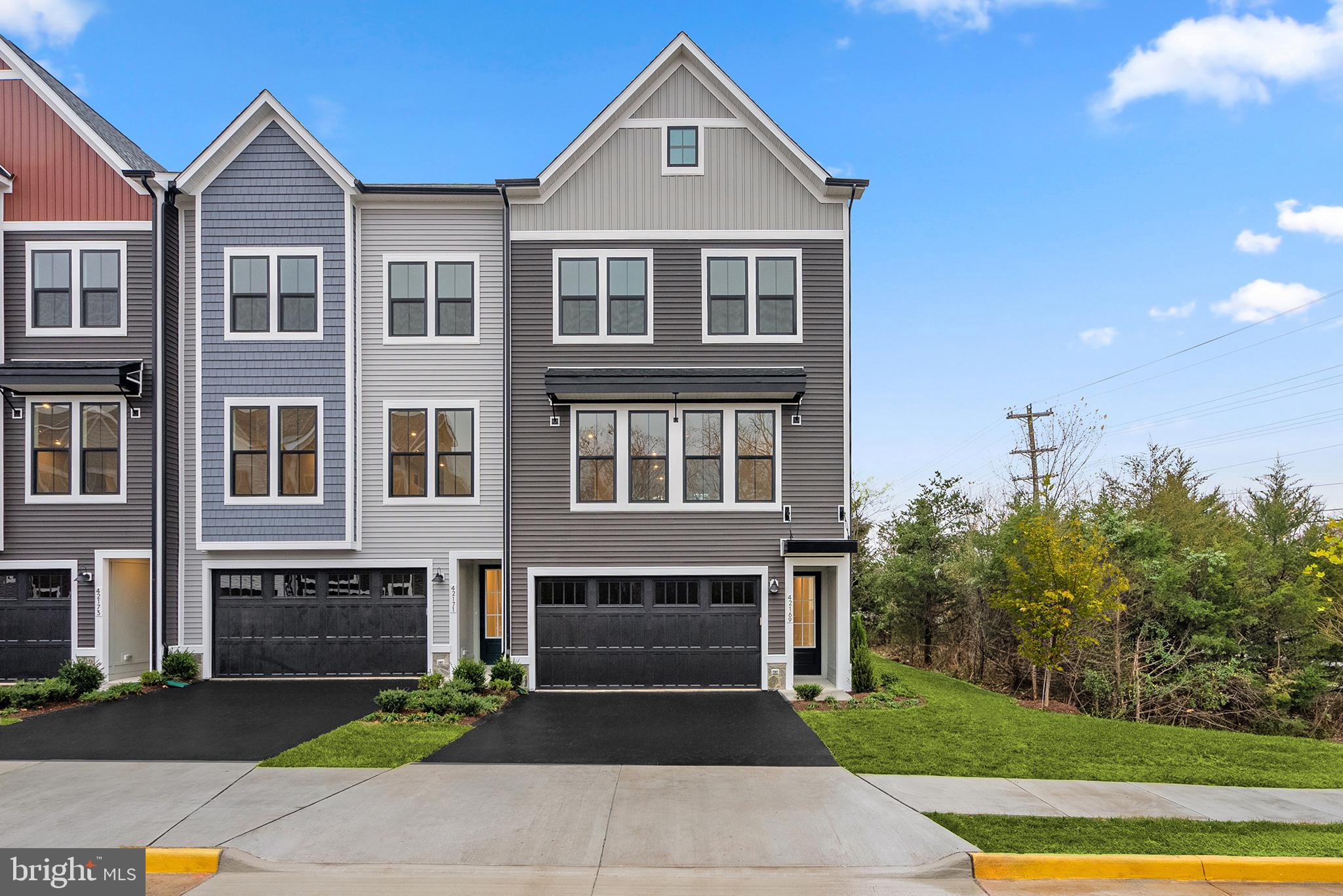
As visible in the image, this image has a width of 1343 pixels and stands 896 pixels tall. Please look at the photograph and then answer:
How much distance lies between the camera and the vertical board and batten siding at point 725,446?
14.9 meters

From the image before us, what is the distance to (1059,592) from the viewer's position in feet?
45.6

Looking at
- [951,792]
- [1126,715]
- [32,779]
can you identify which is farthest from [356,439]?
[1126,715]

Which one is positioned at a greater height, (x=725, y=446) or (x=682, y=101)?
(x=682, y=101)

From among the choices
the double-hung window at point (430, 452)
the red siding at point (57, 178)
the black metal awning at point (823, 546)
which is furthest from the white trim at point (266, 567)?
the black metal awning at point (823, 546)

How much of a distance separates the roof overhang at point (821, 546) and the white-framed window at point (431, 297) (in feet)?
24.6

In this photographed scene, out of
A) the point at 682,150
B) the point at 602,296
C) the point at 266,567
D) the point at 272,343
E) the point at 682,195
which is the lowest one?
the point at 266,567

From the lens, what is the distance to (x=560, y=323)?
49.4ft

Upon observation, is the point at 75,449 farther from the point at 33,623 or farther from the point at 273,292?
the point at 273,292

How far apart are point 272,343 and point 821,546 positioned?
11.3m

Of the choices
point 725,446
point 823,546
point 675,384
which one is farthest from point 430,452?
point 823,546

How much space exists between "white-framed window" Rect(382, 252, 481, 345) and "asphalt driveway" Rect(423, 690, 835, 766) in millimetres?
7319

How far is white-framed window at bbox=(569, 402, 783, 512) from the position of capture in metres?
14.9

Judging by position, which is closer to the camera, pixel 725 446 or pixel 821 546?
pixel 821 546

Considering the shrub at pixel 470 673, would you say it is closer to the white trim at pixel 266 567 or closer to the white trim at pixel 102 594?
the white trim at pixel 266 567
